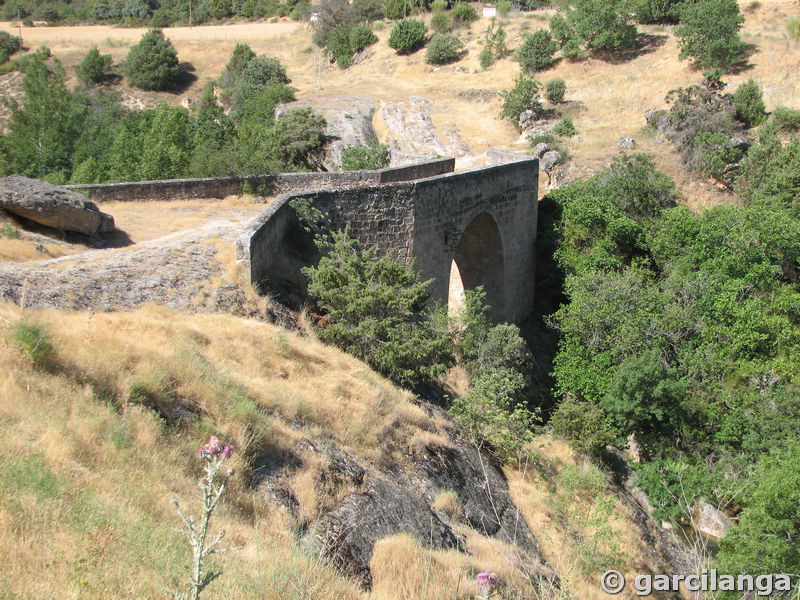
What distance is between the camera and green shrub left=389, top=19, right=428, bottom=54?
40.9 metres

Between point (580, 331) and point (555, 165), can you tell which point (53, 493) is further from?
point (555, 165)

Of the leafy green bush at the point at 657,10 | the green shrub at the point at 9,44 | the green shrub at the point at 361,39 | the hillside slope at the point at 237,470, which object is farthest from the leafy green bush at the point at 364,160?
the green shrub at the point at 9,44

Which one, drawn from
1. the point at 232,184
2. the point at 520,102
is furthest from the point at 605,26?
the point at 232,184

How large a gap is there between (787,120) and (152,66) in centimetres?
3837

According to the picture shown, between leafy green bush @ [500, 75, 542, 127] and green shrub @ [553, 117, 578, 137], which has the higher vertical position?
leafy green bush @ [500, 75, 542, 127]

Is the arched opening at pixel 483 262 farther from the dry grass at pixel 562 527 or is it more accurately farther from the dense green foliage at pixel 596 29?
the dense green foliage at pixel 596 29

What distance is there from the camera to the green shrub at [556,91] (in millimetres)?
30734

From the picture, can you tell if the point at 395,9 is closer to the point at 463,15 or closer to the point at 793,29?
the point at 463,15

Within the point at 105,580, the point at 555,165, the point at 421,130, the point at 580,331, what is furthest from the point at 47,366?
the point at 421,130

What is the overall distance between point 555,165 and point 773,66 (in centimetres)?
1236

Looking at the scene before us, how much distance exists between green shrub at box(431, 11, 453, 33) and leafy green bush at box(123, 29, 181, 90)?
18470mm

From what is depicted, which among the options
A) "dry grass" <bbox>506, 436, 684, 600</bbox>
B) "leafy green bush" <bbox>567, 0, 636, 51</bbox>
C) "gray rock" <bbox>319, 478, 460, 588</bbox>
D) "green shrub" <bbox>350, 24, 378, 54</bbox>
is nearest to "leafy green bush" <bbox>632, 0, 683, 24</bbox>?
"leafy green bush" <bbox>567, 0, 636, 51</bbox>

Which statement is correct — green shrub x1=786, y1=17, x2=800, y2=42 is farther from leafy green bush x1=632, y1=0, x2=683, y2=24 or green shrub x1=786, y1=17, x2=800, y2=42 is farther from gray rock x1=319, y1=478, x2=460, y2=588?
gray rock x1=319, y1=478, x2=460, y2=588

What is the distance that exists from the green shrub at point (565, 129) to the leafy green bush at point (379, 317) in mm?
19293
